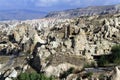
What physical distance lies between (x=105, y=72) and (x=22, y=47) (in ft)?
125

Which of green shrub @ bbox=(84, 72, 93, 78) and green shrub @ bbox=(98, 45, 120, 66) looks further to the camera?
green shrub @ bbox=(98, 45, 120, 66)

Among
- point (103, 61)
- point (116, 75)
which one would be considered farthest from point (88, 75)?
point (103, 61)

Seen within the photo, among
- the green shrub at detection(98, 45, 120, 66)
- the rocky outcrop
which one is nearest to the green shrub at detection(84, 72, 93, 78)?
the rocky outcrop

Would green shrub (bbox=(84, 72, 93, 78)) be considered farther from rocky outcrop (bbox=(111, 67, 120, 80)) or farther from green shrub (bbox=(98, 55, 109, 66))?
green shrub (bbox=(98, 55, 109, 66))

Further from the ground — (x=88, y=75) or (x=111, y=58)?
(x=88, y=75)

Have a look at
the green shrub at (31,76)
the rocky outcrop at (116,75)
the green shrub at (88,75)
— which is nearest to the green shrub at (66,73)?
the green shrub at (31,76)

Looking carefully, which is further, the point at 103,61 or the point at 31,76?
the point at 103,61

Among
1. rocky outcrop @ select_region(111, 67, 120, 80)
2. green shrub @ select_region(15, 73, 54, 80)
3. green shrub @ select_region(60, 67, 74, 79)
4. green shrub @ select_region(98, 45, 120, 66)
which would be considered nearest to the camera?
rocky outcrop @ select_region(111, 67, 120, 80)

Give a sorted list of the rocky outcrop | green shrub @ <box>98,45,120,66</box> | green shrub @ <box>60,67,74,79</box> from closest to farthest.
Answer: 1. the rocky outcrop
2. green shrub @ <box>60,67,74,79</box>
3. green shrub @ <box>98,45,120,66</box>

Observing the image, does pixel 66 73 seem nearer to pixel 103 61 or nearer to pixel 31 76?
pixel 31 76

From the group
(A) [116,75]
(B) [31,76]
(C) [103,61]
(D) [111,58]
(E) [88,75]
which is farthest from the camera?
(D) [111,58]

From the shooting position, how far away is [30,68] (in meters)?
72.1

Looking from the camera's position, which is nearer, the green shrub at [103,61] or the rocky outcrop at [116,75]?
the rocky outcrop at [116,75]

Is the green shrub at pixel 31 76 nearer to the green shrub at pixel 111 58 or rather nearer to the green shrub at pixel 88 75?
the green shrub at pixel 88 75
